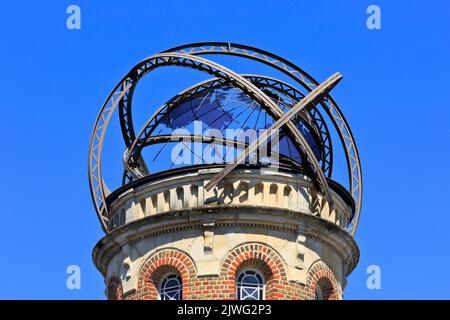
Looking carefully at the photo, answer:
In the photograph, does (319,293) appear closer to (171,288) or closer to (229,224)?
(229,224)

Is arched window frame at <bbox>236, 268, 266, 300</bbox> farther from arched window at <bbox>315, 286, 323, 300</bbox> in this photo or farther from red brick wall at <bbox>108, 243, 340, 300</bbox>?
arched window at <bbox>315, 286, 323, 300</bbox>

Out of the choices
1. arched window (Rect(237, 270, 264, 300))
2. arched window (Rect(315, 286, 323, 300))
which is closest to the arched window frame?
arched window (Rect(237, 270, 264, 300))

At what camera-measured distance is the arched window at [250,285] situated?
54.1 metres

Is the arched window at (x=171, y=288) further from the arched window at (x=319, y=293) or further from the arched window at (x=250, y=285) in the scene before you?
the arched window at (x=319, y=293)

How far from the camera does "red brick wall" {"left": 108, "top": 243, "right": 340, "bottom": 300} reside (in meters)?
53.6

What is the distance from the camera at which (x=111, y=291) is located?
56281mm

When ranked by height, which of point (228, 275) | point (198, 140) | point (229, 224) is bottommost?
point (228, 275)

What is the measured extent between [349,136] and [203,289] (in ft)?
26.7

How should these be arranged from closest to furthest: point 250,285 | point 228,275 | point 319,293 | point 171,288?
point 228,275 → point 250,285 → point 171,288 → point 319,293

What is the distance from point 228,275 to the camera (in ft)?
176

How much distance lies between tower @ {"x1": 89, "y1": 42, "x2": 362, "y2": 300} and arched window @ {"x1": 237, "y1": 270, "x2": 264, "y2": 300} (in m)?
0.03

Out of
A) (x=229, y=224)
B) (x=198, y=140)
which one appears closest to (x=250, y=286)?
(x=229, y=224)

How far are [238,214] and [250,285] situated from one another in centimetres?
235

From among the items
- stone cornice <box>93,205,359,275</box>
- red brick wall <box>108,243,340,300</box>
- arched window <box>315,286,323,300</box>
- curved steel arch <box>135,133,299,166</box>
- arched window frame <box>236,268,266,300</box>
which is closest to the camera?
red brick wall <box>108,243,340,300</box>
